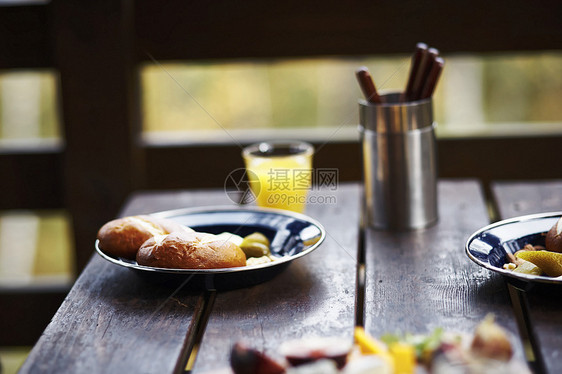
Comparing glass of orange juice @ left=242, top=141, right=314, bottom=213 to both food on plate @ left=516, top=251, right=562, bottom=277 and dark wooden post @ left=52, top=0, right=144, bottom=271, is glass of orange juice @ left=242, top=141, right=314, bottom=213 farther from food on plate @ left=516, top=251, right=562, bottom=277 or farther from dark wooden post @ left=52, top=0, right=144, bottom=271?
dark wooden post @ left=52, top=0, right=144, bottom=271

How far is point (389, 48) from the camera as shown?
2.04m

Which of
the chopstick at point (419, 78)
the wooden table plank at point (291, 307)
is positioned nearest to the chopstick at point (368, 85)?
the chopstick at point (419, 78)

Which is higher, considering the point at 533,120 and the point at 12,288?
the point at 533,120

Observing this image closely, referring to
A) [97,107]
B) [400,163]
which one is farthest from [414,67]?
[97,107]

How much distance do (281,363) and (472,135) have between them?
133 cm

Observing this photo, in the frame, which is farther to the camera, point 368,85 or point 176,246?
point 368,85

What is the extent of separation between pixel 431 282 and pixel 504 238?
0.48ft

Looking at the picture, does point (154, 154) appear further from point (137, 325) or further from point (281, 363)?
point (281, 363)

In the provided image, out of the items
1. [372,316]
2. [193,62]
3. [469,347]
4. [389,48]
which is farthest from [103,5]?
[469,347]

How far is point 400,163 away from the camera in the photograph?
4.78 feet

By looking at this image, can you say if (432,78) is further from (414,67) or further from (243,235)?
(243,235)

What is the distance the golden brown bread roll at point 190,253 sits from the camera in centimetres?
115

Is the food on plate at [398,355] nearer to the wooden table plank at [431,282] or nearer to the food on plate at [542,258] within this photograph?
the wooden table plank at [431,282]

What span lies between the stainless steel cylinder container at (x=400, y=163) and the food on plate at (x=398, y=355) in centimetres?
57
